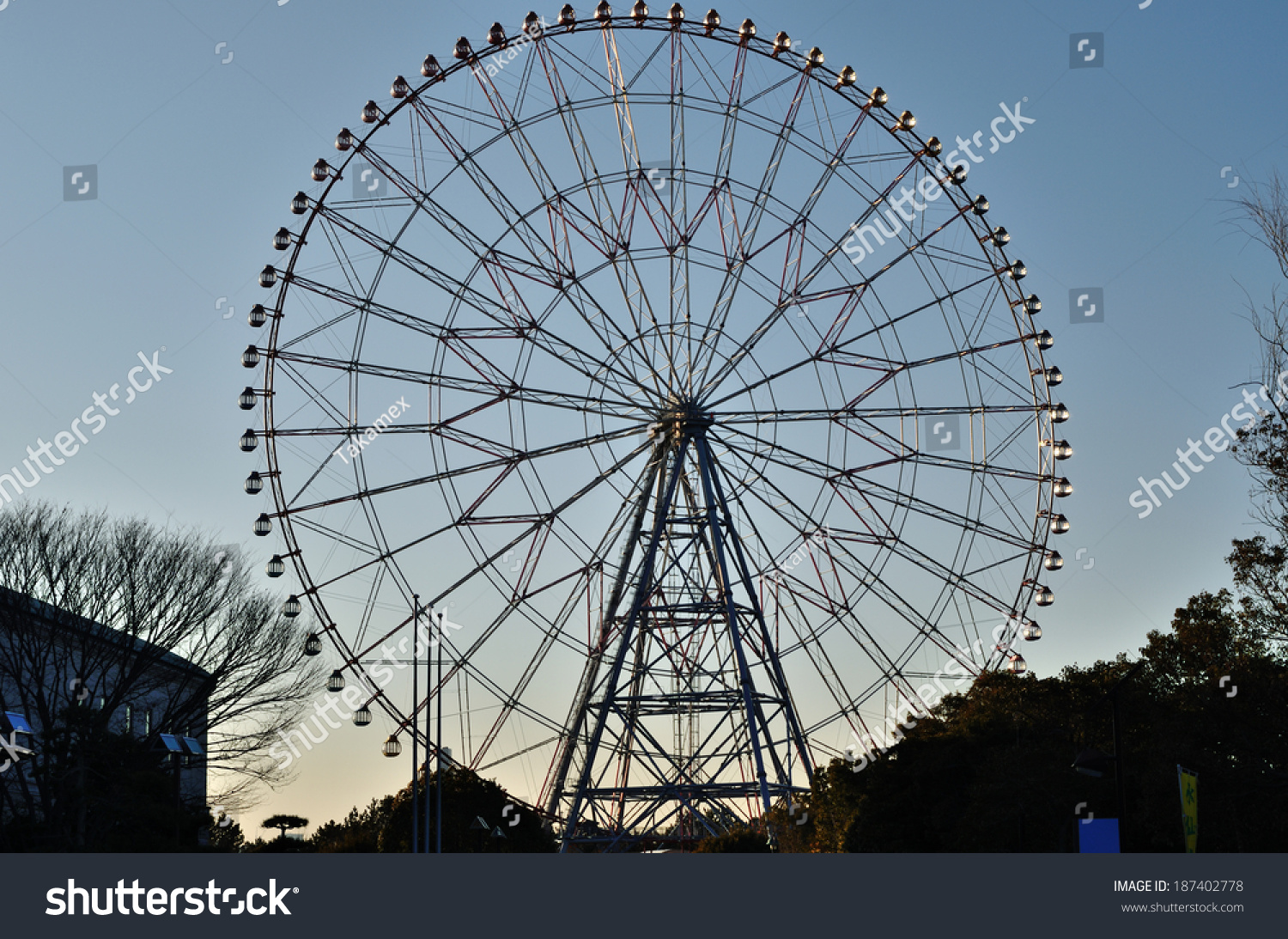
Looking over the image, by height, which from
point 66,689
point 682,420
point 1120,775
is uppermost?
point 682,420

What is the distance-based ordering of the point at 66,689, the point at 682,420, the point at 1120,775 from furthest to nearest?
the point at 66,689 → the point at 682,420 → the point at 1120,775

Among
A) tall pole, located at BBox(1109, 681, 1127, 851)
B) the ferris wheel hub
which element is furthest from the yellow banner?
the ferris wheel hub

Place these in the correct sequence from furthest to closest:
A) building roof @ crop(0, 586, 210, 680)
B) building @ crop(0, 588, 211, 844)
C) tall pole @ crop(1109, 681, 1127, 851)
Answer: building roof @ crop(0, 586, 210, 680) → building @ crop(0, 588, 211, 844) → tall pole @ crop(1109, 681, 1127, 851)

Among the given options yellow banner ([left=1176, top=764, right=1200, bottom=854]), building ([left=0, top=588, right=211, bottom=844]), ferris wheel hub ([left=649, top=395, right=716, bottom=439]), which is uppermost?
ferris wheel hub ([left=649, top=395, right=716, bottom=439])

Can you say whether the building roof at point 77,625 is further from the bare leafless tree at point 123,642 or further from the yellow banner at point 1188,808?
the yellow banner at point 1188,808

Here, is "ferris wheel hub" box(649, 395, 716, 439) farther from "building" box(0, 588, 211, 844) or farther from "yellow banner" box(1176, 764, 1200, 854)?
"building" box(0, 588, 211, 844)

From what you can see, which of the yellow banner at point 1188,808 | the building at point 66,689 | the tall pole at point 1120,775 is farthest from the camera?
the building at point 66,689

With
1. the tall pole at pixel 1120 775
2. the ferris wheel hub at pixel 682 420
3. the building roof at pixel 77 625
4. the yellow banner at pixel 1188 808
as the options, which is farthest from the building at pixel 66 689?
the yellow banner at pixel 1188 808

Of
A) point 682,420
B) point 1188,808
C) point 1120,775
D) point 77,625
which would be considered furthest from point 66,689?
point 1188,808

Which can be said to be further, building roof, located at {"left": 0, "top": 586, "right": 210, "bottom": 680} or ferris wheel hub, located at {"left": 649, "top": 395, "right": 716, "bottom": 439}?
building roof, located at {"left": 0, "top": 586, "right": 210, "bottom": 680}

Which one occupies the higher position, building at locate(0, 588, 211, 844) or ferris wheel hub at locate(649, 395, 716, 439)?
ferris wheel hub at locate(649, 395, 716, 439)

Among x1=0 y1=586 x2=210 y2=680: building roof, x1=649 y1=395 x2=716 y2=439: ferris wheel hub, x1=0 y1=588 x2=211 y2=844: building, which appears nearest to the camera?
x1=649 y1=395 x2=716 y2=439: ferris wheel hub

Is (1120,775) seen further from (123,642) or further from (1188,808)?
(123,642)
